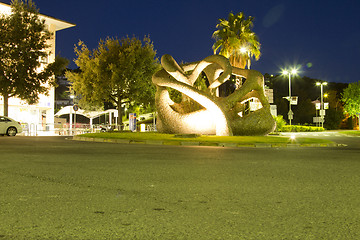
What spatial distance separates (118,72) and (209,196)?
1169 inches

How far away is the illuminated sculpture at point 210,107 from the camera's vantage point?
904 inches

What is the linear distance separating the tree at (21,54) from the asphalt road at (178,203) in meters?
24.4

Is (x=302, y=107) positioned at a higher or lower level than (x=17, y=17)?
lower

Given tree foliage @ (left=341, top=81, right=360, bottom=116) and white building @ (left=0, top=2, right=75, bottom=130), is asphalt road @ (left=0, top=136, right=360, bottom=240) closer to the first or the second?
white building @ (left=0, top=2, right=75, bottom=130)

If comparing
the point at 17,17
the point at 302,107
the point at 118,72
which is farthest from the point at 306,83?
the point at 17,17

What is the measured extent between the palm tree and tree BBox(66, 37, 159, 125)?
686 cm

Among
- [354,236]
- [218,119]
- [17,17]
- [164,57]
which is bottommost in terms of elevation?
[354,236]

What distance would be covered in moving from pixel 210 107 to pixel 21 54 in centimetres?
1821

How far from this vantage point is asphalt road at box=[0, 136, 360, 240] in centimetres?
394

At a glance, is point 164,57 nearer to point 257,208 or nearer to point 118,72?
point 118,72

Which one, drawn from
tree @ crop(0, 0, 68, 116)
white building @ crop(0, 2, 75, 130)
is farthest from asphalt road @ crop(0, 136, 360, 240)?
white building @ crop(0, 2, 75, 130)

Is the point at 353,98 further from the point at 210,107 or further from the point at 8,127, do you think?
the point at 8,127

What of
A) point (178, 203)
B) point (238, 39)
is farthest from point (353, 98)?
point (178, 203)

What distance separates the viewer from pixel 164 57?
24.4m
